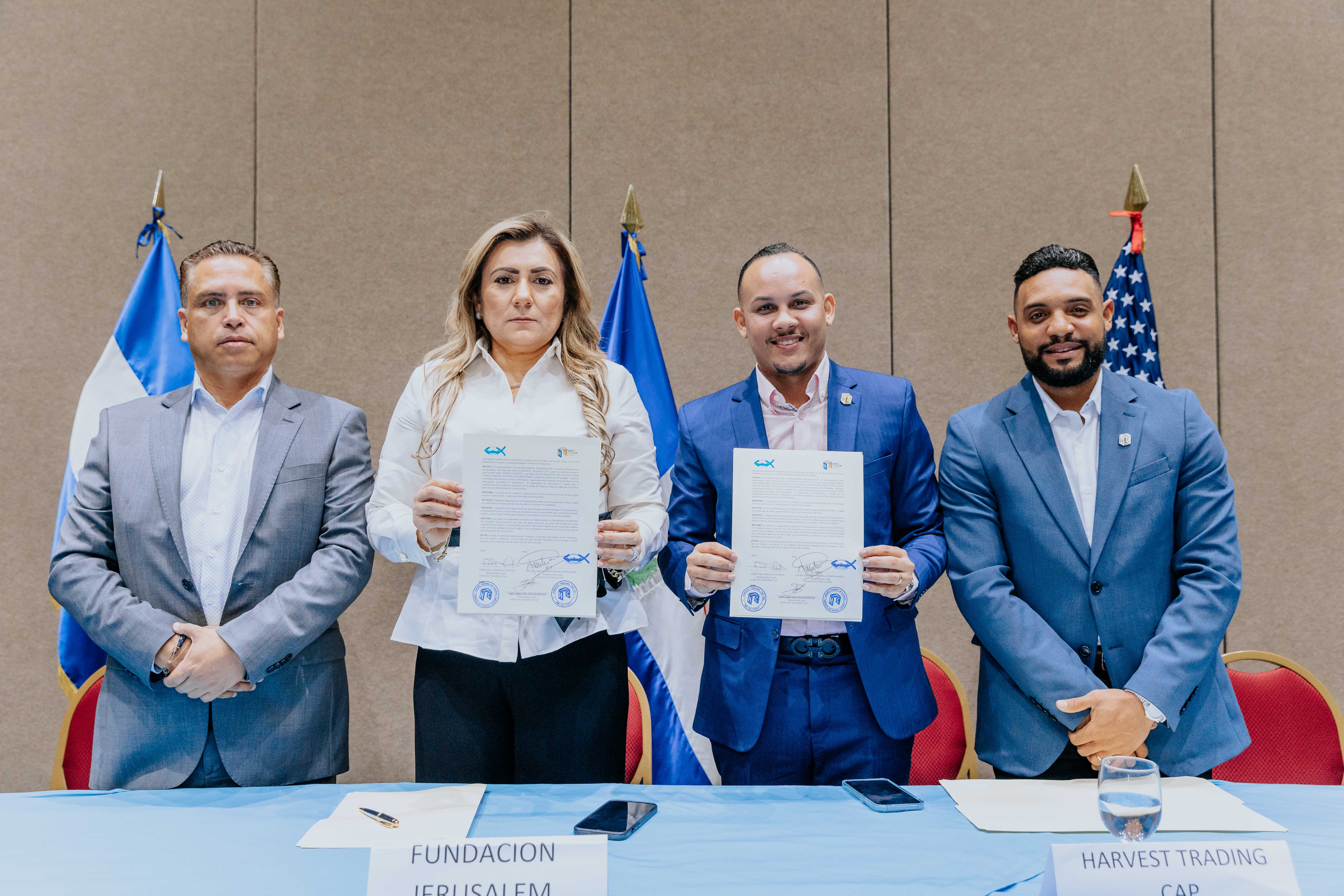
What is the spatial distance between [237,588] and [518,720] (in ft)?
2.51

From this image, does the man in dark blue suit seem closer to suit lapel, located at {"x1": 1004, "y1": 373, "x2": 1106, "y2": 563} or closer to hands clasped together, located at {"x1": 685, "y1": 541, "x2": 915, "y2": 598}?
hands clasped together, located at {"x1": 685, "y1": 541, "x2": 915, "y2": 598}

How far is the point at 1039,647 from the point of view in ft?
6.23

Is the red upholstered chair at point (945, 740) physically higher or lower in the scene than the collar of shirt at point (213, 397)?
lower

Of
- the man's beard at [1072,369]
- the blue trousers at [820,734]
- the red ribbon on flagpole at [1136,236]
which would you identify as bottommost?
the blue trousers at [820,734]

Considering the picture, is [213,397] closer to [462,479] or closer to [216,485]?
[216,485]

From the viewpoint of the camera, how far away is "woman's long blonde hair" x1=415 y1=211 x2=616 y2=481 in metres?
2.06

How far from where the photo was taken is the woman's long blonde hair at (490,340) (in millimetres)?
2061

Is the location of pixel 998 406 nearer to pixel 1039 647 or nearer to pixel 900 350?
pixel 1039 647

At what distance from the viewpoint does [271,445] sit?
214 centimetres

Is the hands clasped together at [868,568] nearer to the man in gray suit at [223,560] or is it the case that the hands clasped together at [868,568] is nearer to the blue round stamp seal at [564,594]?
the blue round stamp seal at [564,594]

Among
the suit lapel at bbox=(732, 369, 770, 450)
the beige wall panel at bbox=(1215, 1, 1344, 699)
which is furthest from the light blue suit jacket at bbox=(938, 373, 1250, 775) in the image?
the beige wall panel at bbox=(1215, 1, 1344, 699)

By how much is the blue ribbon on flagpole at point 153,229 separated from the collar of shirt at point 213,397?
4.23 ft

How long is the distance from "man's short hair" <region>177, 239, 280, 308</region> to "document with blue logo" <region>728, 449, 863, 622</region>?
4.54 ft

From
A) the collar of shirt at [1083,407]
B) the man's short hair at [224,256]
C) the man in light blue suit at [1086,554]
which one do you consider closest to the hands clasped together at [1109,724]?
the man in light blue suit at [1086,554]
